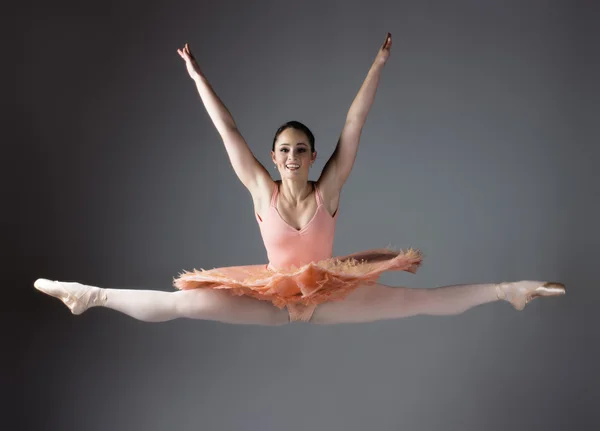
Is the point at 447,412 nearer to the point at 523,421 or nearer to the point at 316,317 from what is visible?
the point at 523,421

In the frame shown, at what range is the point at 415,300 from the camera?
11.9ft

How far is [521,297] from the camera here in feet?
11.8

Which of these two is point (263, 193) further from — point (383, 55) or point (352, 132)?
point (383, 55)

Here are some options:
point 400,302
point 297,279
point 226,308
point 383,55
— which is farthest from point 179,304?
point 383,55

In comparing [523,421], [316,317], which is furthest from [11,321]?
[523,421]

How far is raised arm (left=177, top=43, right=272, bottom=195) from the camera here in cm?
368

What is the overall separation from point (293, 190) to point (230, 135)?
1.27 ft

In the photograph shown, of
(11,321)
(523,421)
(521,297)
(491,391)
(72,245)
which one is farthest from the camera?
(72,245)

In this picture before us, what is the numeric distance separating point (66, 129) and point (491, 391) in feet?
10.4

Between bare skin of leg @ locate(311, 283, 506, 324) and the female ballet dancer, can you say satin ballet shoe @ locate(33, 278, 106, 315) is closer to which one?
the female ballet dancer

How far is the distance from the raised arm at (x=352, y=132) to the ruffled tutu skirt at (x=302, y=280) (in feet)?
1.36

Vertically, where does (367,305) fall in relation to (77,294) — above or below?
below

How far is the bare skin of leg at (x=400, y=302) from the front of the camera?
142 inches

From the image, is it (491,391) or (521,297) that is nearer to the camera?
(521,297)
